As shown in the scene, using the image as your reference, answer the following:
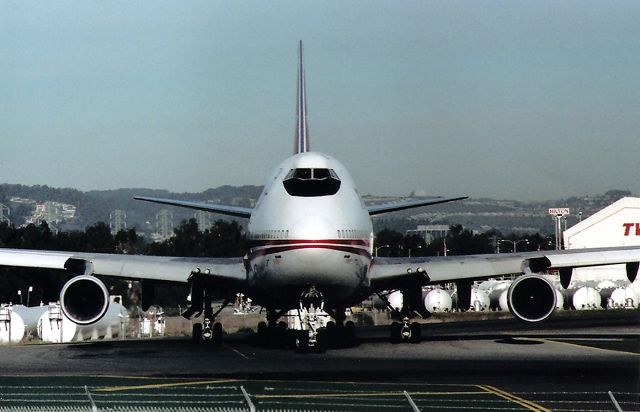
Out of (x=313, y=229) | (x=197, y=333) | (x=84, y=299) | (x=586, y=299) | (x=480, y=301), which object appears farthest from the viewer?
(x=480, y=301)

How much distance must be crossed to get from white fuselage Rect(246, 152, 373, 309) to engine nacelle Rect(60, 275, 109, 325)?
190 inches

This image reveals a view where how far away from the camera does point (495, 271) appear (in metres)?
38.1

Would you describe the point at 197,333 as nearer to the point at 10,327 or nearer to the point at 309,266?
the point at 309,266

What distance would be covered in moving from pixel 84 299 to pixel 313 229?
844 cm

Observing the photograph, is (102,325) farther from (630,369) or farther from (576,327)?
(630,369)

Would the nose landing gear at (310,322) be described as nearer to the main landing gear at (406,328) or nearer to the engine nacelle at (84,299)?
the main landing gear at (406,328)

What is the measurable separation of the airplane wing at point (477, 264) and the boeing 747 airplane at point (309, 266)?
0.03 m

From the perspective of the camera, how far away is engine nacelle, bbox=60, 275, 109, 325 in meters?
36.1

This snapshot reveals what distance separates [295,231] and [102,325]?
91.8 ft

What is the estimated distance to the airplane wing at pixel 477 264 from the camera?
36.7 m

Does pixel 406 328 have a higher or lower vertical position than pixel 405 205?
lower

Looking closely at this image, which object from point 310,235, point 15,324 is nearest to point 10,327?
point 15,324

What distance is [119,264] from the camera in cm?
3819

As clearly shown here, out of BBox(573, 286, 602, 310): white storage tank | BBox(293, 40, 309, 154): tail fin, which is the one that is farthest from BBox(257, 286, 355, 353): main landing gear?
BBox(573, 286, 602, 310): white storage tank
